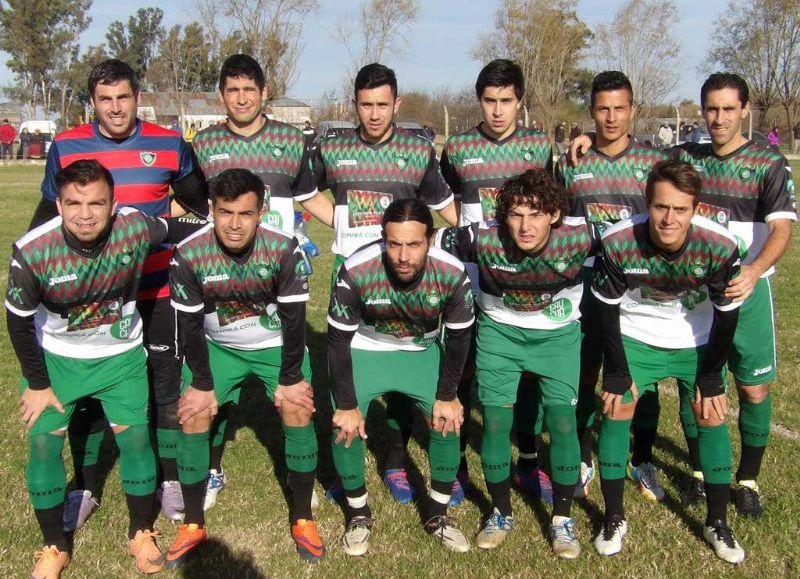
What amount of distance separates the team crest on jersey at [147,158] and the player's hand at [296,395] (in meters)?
1.40

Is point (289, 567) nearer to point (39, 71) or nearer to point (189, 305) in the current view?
point (189, 305)

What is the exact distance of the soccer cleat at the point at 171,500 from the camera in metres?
4.02

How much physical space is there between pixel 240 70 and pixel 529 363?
2280 millimetres

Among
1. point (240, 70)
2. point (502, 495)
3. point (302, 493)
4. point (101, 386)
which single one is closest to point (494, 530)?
point (502, 495)

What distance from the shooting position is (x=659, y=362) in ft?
12.1

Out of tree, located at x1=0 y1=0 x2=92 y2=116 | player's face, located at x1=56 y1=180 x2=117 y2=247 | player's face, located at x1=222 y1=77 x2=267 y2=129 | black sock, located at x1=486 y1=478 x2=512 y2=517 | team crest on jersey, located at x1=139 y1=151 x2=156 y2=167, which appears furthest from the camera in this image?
tree, located at x1=0 y1=0 x2=92 y2=116

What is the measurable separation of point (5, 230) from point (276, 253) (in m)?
11.5

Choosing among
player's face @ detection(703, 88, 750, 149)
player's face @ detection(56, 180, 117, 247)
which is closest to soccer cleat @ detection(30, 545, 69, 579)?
player's face @ detection(56, 180, 117, 247)

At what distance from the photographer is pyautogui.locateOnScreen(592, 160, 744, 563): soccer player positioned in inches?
133

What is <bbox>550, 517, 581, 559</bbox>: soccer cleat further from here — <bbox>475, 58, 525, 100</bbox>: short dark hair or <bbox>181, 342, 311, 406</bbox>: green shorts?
<bbox>475, 58, 525, 100</bbox>: short dark hair

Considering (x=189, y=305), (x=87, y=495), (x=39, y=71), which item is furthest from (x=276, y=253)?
(x=39, y=71)

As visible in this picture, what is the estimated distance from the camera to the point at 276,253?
3.50 meters

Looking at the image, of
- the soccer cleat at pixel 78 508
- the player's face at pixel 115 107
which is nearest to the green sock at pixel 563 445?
the soccer cleat at pixel 78 508

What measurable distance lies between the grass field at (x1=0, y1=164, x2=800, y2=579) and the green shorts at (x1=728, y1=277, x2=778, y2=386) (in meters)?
0.73
